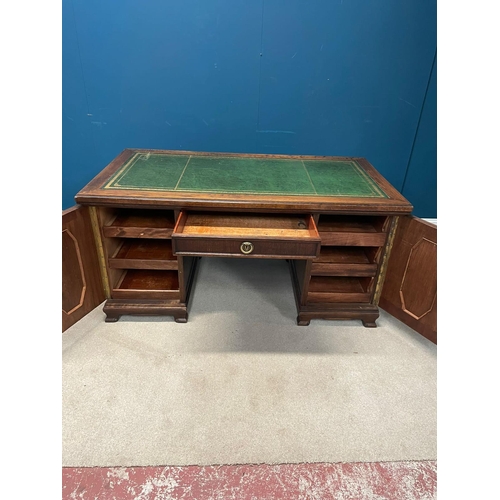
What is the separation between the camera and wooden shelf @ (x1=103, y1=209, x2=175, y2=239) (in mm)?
1485

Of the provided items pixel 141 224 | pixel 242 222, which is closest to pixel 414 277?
pixel 242 222

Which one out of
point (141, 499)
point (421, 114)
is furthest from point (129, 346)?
point (421, 114)

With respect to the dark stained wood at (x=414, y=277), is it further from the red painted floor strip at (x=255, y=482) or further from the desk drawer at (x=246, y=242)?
the red painted floor strip at (x=255, y=482)

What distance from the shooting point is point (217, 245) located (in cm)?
122

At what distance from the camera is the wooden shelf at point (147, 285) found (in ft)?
5.40

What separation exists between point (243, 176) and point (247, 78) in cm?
68

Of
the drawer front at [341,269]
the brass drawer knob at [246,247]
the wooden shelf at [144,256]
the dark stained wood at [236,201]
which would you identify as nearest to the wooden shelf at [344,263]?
the drawer front at [341,269]

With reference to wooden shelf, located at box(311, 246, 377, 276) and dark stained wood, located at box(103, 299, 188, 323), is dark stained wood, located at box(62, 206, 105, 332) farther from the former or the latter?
wooden shelf, located at box(311, 246, 377, 276)

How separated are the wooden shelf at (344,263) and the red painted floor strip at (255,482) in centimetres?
78

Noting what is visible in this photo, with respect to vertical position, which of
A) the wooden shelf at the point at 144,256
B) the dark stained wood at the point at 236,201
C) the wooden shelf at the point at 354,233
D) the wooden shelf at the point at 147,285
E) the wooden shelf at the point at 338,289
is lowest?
the wooden shelf at the point at 147,285

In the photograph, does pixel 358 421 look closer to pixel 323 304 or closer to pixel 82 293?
pixel 323 304

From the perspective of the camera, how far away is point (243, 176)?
162cm

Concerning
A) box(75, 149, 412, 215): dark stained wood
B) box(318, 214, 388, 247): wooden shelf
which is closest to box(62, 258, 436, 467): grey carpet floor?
box(318, 214, 388, 247): wooden shelf

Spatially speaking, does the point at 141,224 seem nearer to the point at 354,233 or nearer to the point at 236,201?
the point at 236,201
